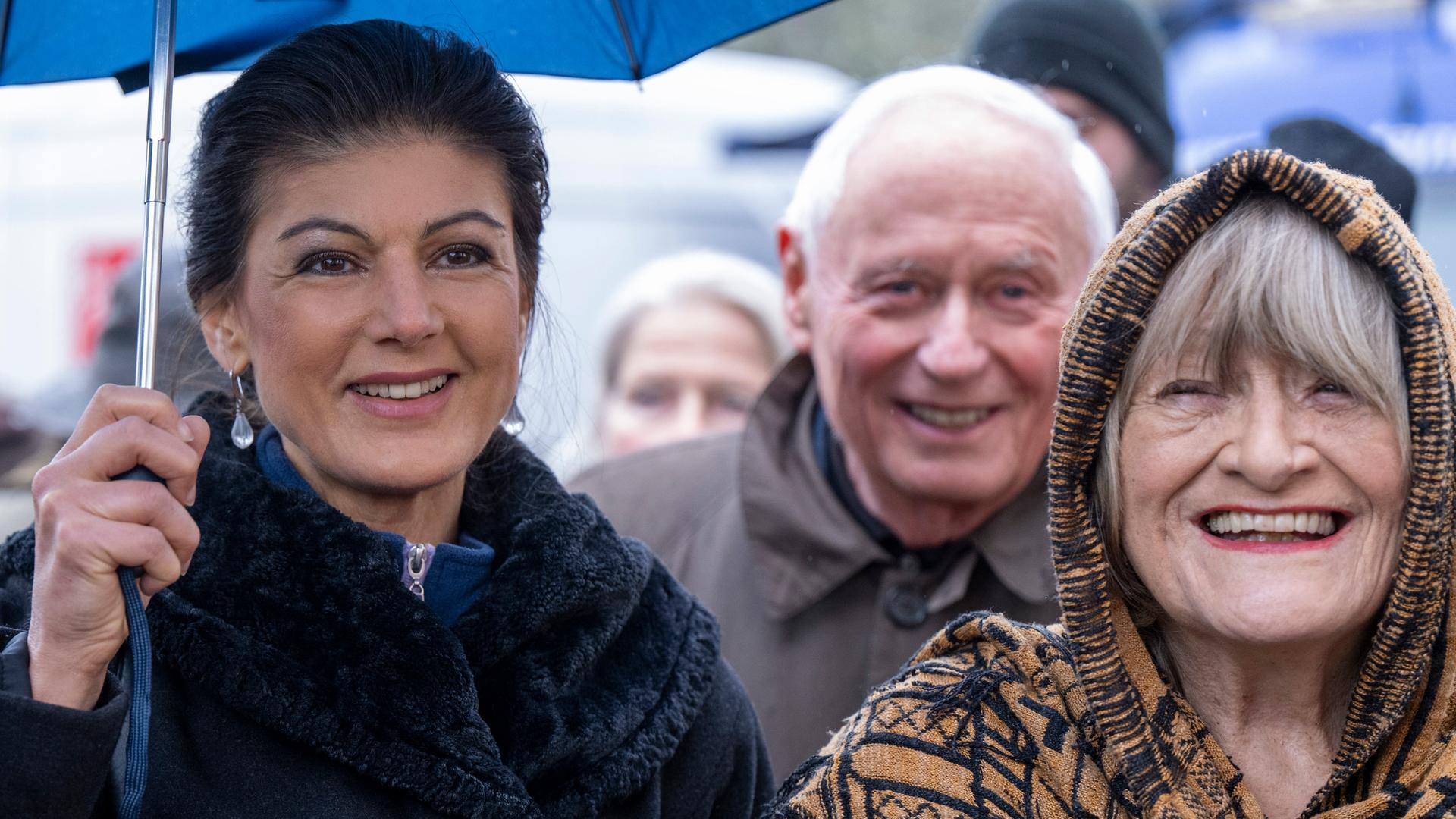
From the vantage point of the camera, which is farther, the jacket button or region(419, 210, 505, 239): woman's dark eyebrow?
the jacket button

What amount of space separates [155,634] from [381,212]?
0.66m

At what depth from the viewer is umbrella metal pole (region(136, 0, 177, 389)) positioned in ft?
7.27

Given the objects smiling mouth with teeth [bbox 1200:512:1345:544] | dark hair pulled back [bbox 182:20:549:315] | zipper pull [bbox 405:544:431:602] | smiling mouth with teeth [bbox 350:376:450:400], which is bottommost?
zipper pull [bbox 405:544:431:602]

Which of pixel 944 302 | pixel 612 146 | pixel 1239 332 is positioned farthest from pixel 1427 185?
pixel 1239 332

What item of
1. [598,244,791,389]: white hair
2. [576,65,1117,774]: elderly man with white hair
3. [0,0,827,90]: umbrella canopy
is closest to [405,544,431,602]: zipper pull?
[0,0,827,90]: umbrella canopy

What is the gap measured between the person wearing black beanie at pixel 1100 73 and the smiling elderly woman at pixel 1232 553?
201 cm

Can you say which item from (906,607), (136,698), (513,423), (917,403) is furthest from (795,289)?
(136,698)

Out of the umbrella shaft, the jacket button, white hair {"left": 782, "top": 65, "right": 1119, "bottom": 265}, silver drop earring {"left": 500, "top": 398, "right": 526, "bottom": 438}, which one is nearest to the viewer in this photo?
the umbrella shaft

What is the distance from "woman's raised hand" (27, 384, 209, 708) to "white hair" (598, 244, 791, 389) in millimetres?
3531

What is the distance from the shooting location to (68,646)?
6.75 ft

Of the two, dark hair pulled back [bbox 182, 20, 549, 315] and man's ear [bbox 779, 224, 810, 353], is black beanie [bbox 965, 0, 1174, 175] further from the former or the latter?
dark hair pulled back [bbox 182, 20, 549, 315]

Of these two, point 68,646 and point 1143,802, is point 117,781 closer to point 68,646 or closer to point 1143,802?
point 68,646

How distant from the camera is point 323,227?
2.43 meters

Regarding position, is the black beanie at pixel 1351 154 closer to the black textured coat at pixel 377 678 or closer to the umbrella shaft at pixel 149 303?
the black textured coat at pixel 377 678
